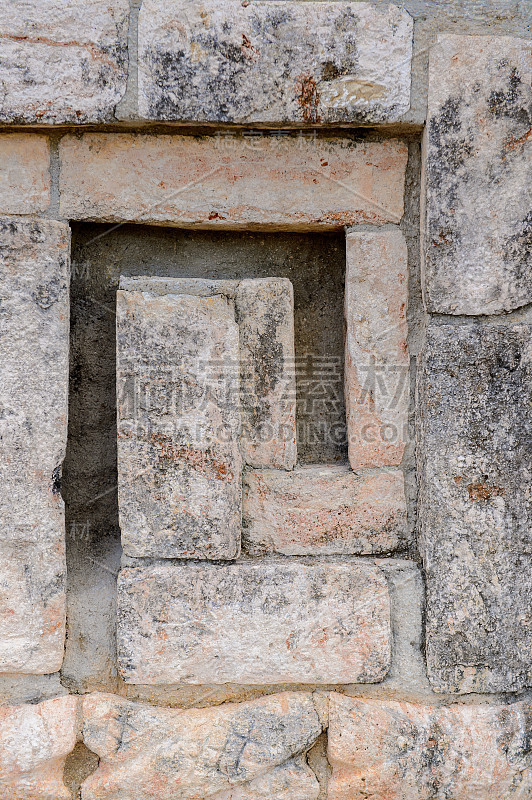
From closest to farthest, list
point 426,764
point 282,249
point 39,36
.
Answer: point 39,36 < point 426,764 < point 282,249

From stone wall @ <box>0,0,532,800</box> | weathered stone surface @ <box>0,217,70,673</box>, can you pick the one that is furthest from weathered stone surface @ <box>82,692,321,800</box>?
A: weathered stone surface @ <box>0,217,70,673</box>

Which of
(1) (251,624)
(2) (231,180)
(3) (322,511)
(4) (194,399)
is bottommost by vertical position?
(1) (251,624)

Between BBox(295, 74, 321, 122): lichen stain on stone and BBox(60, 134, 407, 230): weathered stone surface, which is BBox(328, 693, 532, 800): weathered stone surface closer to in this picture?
BBox(60, 134, 407, 230): weathered stone surface

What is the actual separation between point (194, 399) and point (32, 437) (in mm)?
373

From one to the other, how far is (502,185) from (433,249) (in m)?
0.20

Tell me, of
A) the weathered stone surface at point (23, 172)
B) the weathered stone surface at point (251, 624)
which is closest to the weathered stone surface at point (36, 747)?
A: the weathered stone surface at point (251, 624)

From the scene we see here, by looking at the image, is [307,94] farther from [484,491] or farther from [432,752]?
[432,752]

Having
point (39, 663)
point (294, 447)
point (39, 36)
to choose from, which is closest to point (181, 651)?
point (39, 663)

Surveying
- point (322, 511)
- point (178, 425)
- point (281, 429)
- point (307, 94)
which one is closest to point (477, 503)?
point (322, 511)

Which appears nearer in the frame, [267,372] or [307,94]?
[307,94]

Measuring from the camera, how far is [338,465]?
1540 millimetres

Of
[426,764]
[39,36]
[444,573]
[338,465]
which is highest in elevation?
[39,36]

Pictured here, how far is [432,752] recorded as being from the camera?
143cm

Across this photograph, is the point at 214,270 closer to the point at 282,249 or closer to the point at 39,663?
the point at 282,249
